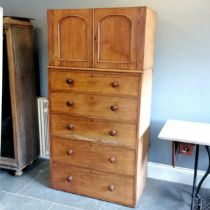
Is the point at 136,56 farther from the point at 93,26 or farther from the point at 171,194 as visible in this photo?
the point at 171,194

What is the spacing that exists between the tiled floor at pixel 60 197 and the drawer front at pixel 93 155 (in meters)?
0.32

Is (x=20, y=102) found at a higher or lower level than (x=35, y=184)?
higher

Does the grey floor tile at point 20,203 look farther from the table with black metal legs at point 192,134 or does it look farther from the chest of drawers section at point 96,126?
the table with black metal legs at point 192,134

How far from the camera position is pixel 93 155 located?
2352mm

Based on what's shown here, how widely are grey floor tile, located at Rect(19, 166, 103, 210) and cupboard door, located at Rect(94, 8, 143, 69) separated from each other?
1.21m

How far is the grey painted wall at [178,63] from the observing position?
2363mm

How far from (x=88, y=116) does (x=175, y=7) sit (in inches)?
48.7

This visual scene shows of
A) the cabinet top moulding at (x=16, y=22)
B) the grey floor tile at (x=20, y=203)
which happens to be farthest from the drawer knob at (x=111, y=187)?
the cabinet top moulding at (x=16, y=22)

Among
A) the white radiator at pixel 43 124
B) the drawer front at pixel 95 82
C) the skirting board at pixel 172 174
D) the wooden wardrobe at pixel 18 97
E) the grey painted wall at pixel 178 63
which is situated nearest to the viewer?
the drawer front at pixel 95 82

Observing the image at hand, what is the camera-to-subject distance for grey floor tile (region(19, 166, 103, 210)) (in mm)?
2352

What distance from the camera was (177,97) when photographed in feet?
8.36

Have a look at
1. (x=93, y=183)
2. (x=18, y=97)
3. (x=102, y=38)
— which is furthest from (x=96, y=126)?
(x=18, y=97)

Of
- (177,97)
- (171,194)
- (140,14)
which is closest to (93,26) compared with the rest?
(140,14)

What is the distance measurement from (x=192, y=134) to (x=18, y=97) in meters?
1.66
